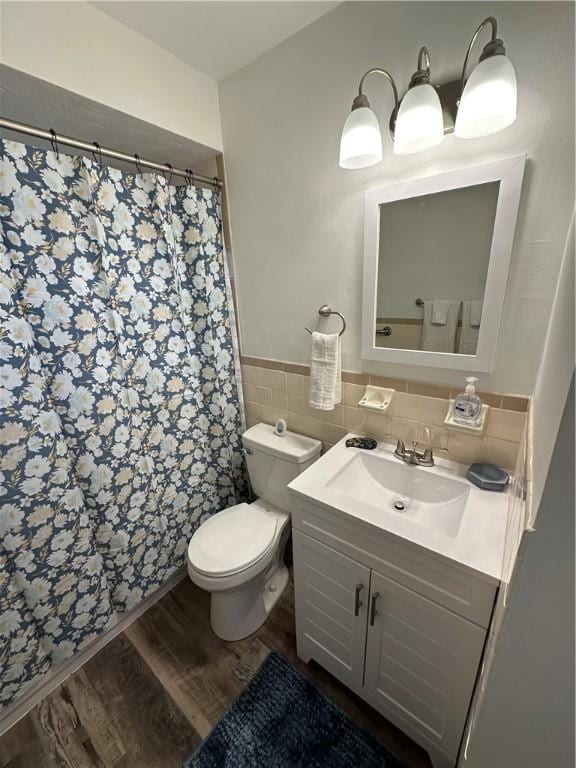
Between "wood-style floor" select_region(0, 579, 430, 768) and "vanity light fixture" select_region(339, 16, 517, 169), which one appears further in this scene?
"wood-style floor" select_region(0, 579, 430, 768)

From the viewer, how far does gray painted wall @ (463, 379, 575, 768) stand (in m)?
0.41

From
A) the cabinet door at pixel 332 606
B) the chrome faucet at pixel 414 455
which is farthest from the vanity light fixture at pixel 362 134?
the cabinet door at pixel 332 606

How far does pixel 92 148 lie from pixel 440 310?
138 centimetres

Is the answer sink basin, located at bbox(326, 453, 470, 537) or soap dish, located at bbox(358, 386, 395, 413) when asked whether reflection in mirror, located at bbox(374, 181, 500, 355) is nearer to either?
soap dish, located at bbox(358, 386, 395, 413)

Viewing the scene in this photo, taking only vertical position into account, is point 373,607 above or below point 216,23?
below

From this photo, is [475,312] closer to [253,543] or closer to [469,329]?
[469,329]

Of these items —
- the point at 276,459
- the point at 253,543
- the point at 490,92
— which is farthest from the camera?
the point at 276,459

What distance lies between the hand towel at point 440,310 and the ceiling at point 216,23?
104 cm

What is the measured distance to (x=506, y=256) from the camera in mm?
871

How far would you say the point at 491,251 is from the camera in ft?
2.93

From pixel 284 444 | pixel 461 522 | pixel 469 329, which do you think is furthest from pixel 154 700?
pixel 469 329

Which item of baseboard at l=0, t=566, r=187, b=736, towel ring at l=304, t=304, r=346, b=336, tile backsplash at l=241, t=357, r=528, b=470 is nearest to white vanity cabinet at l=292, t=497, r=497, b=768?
tile backsplash at l=241, t=357, r=528, b=470

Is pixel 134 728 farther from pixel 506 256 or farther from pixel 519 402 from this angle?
pixel 506 256

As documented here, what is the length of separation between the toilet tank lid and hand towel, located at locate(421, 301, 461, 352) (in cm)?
67
